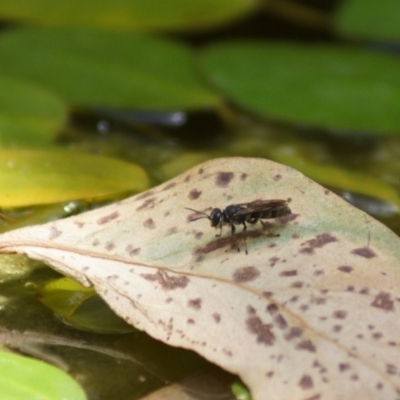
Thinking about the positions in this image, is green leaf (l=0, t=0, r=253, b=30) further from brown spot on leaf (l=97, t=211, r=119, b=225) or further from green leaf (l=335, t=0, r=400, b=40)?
brown spot on leaf (l=97, t=211, r=119, b=225)

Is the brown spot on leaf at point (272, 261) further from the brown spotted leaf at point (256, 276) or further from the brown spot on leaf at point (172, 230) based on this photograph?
the brown spot on leaf at point (172, 230)

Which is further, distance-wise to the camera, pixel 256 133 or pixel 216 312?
pixel 256 133

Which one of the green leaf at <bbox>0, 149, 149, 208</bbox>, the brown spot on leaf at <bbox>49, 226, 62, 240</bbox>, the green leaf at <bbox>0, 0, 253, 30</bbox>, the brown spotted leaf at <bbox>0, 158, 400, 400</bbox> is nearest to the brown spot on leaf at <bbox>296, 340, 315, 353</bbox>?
the brown spotted leaf at <bbox>0, 158, 400, 400</bbox>


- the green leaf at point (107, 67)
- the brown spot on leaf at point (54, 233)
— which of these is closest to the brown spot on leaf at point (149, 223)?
the brown spot on leaf at point (54, 233)

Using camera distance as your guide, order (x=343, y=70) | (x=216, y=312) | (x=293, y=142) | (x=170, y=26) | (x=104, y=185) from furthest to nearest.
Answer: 1. (x=170, y=26)
2. (x=343, y=70)
3. (x=293, y=142)
4. (x=104, y=185)
5. (x=216, y=312)

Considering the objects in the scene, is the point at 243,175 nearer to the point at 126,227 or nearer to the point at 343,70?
the point at 126,227

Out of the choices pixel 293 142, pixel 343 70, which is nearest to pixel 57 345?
pixel 293 142
